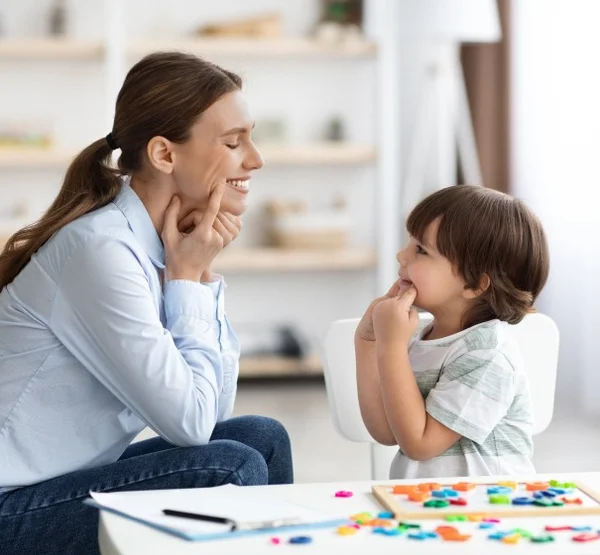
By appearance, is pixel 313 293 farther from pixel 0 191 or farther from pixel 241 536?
pixel 241 536

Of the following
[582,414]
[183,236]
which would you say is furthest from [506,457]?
[582,414]

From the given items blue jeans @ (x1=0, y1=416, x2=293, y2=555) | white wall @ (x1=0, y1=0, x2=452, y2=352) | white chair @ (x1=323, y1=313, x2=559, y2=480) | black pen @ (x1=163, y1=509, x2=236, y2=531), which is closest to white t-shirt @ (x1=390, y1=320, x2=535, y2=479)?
white chair @ (x1=323, y1=313, x2=559, y2=480)

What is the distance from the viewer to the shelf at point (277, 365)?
15.8ft

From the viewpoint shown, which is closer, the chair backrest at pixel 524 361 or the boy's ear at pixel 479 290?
the boy's ear at pixel 479 290

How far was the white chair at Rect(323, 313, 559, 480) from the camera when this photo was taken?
1809 mm

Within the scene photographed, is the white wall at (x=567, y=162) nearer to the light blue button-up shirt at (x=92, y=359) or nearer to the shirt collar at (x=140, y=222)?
the shirt collar at (x=140, y=222)

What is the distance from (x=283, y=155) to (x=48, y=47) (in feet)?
3.77

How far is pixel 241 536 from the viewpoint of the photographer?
3.52 feet

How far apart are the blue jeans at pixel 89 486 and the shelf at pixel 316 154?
10.7 feet

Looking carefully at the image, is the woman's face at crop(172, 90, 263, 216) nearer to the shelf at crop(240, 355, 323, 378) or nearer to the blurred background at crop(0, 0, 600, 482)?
the blurred background at crop(0, 0, 600, 482)

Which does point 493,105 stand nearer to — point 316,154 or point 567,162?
point 567,162

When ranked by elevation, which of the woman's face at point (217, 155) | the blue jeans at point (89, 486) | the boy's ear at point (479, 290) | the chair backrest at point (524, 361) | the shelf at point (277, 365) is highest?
the woman's face at point (217, 155)

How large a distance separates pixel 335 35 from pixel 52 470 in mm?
3535

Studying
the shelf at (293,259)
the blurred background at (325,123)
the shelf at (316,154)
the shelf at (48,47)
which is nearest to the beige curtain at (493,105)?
the blurred background at (325,123)
